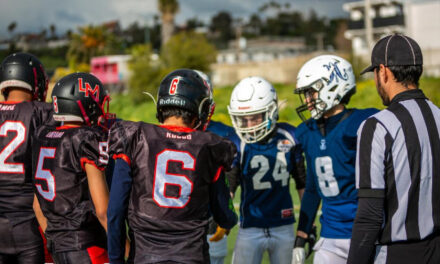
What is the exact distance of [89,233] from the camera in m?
3.42

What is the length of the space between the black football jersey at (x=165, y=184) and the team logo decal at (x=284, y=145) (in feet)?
5.27

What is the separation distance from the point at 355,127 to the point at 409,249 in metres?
1.34

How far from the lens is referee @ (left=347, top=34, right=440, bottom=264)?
8.78 feet

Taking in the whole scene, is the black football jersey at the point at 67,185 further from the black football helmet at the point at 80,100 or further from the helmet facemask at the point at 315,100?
the helmet facemask at the point at 315,100

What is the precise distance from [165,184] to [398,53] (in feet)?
5.18

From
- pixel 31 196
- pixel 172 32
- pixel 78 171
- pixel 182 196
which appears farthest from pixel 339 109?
pixel 172 32

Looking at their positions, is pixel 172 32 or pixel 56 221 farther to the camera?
pixel 172 32

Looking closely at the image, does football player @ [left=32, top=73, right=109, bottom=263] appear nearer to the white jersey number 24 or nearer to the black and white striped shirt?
the white jersey number 24

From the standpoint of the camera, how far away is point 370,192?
2.68m

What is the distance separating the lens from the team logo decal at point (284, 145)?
4.54 metres

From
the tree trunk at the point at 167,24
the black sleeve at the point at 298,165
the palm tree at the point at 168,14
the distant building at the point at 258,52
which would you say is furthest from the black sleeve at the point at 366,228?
the distant building at the point at 258,52

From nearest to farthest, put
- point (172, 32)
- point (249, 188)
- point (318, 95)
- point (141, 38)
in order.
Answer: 1. point (318, 95)
2. point (249, 188)
3. point (172, 32)
4. point (141, 38)

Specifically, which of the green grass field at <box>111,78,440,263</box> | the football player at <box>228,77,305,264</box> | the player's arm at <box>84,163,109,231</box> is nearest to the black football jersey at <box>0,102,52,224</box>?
the player's arm at <box>84,163,109,231</box>

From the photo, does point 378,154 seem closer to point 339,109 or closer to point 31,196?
point 339,109
